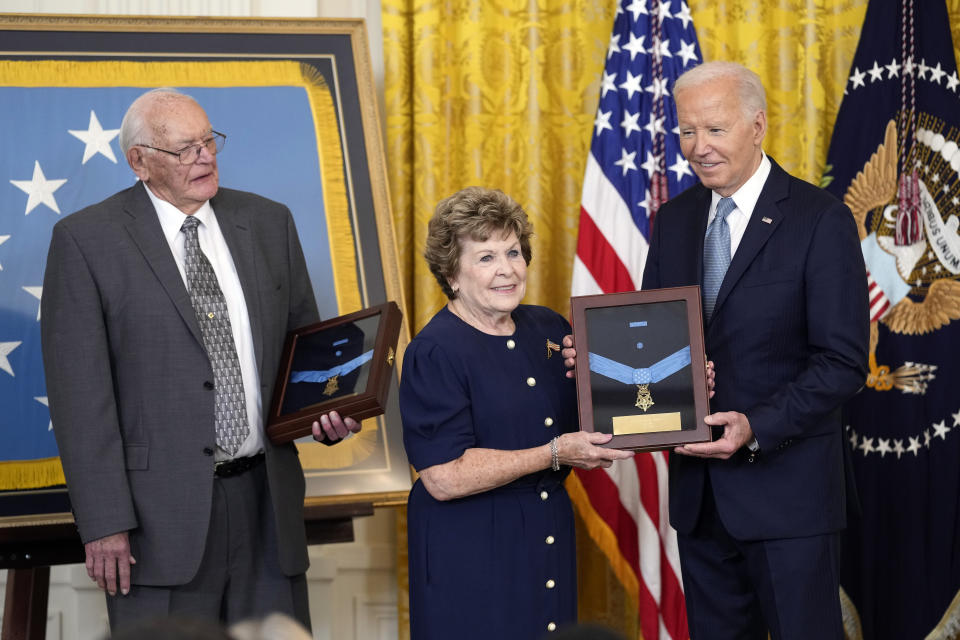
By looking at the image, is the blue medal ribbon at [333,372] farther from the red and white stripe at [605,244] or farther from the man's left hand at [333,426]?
the red and white stripe at [605,244]

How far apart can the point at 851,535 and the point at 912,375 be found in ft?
2.14

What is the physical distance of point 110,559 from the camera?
8.88 feet

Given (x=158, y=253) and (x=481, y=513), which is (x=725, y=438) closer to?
(x=481, y=513)

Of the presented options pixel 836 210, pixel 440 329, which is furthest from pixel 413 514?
pixel 836 210

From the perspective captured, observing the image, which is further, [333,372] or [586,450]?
[333,372]

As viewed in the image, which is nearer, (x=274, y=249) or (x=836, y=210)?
(x=836, y=210)

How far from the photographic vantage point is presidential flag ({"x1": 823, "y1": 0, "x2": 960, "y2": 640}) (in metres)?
3.88

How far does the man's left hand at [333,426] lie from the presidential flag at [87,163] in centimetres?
99

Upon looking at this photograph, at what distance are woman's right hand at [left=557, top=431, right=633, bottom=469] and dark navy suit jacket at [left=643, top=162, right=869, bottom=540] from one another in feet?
1.33

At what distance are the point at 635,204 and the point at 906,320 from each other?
3.66ft

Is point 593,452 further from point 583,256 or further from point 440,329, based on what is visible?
point 583,256

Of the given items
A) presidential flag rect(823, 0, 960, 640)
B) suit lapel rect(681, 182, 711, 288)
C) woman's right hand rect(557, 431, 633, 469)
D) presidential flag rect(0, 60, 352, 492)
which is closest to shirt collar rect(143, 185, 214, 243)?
presidential flag rect(0, 60, 352, 492)

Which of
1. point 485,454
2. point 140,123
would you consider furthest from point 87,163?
point 485,454

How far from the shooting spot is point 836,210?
286cm
